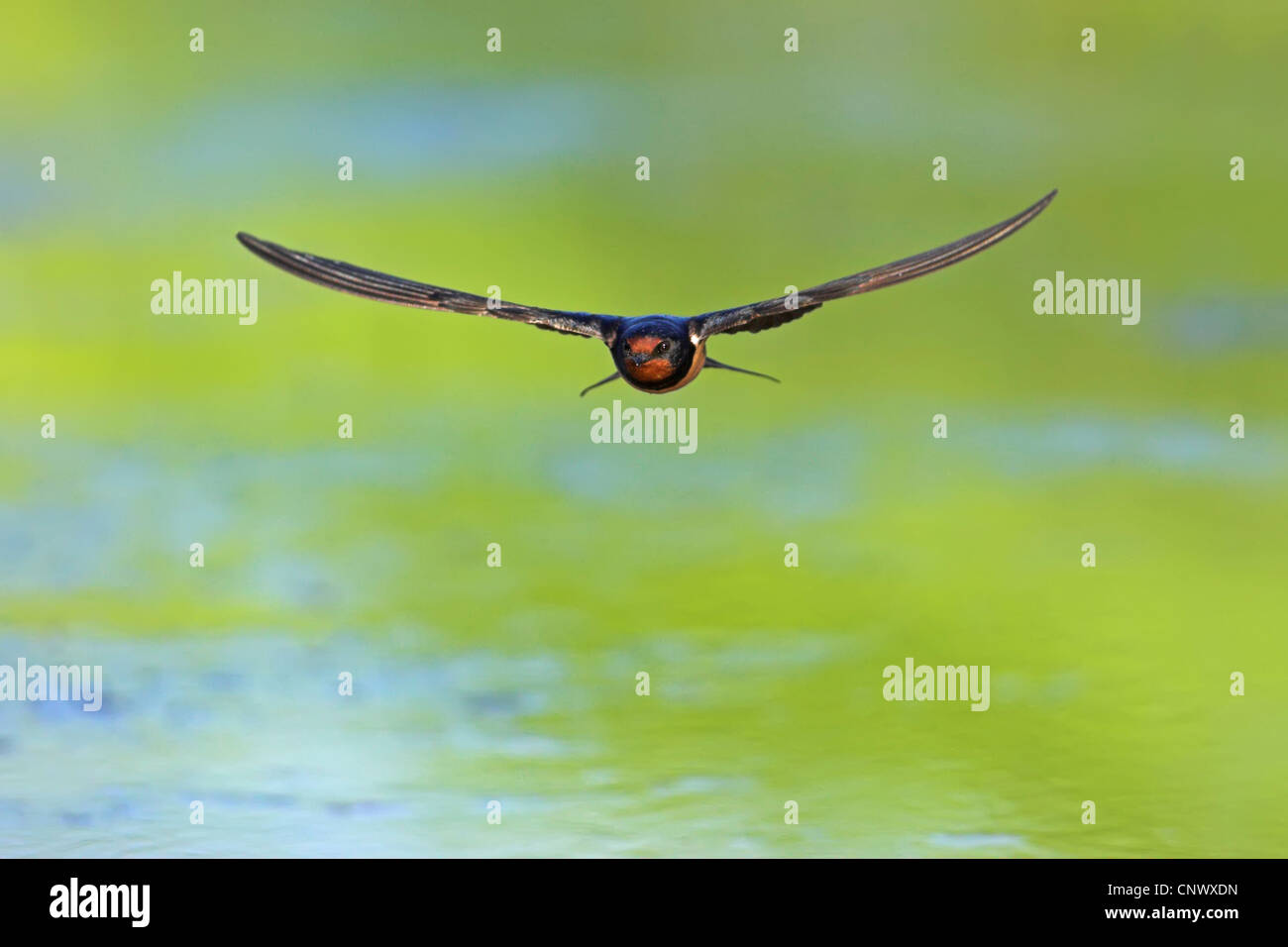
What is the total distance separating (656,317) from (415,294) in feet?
4.55

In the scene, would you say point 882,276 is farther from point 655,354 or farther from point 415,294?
point 415,294

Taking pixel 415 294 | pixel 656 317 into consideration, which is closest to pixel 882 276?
pixel 656 317

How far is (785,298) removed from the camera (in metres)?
9.18

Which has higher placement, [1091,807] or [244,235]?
[244,235]

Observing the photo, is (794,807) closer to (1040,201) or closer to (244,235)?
(1040,201)

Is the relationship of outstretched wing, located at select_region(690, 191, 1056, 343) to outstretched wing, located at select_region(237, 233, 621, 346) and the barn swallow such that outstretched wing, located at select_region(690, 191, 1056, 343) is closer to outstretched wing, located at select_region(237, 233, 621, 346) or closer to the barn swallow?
the barn swallow

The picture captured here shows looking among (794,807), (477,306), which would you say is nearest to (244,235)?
(477,306)

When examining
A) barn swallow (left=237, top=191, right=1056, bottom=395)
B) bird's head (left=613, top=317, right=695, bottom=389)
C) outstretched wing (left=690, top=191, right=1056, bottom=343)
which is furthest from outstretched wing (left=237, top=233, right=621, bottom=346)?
outstretched wing (left=690, top=191, right=1056, bottom=343)

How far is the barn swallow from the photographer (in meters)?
9.18

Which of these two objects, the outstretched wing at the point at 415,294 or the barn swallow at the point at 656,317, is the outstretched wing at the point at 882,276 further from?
the outstretched wing at the point at 415,294

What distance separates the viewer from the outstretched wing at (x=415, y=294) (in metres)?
9.10

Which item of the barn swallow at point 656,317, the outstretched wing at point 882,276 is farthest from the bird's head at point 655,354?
the outstretched wing at point 882,276

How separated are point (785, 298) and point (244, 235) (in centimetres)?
293
